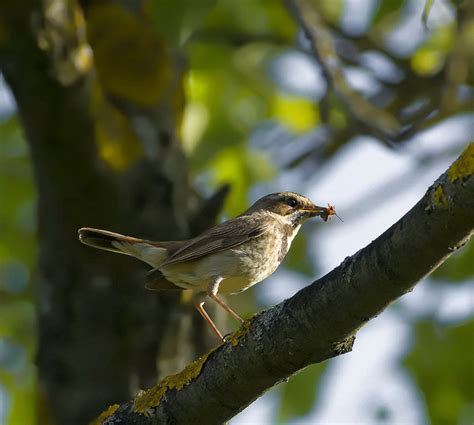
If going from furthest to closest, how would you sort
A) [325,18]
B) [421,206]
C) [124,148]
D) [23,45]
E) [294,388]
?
[325,18] → [294,388] → [124,148] → [23,45] → [421,206]

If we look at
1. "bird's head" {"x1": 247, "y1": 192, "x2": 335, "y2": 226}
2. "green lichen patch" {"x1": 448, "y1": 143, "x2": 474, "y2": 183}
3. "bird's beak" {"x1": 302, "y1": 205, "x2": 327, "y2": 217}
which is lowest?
"green lichen patch" {"x1": 448, "y1": 143, "x2": 474, "y2": 183}

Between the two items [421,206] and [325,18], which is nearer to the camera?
[421,206]

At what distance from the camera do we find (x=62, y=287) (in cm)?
747

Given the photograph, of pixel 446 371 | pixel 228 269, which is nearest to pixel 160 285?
pixel 228 269

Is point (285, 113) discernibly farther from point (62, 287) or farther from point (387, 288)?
point (387, 288)

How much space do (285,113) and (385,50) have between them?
4.32 feet

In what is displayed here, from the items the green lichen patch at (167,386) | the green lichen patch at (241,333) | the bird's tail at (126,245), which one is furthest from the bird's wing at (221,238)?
the green lichen patch at (241,333)

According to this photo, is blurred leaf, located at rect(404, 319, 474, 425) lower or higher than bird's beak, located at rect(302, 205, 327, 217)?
lower

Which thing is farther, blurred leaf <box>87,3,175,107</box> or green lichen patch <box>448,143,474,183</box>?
blurred leaf <box>87,3,175,107</box>

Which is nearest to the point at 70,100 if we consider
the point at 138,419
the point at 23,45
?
the point at 23,45

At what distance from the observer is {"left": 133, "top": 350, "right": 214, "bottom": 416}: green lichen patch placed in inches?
179

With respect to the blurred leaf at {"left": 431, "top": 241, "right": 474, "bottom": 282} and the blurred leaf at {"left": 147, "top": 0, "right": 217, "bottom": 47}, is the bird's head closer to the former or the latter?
the blurred leaf at {"left": 431, "top": 241, "right": 474, "bottom": 282}

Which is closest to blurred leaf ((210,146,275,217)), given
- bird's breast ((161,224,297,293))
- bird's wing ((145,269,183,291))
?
bird's breast ((161,224,297,293))

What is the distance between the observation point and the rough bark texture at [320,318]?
3.45 meters
